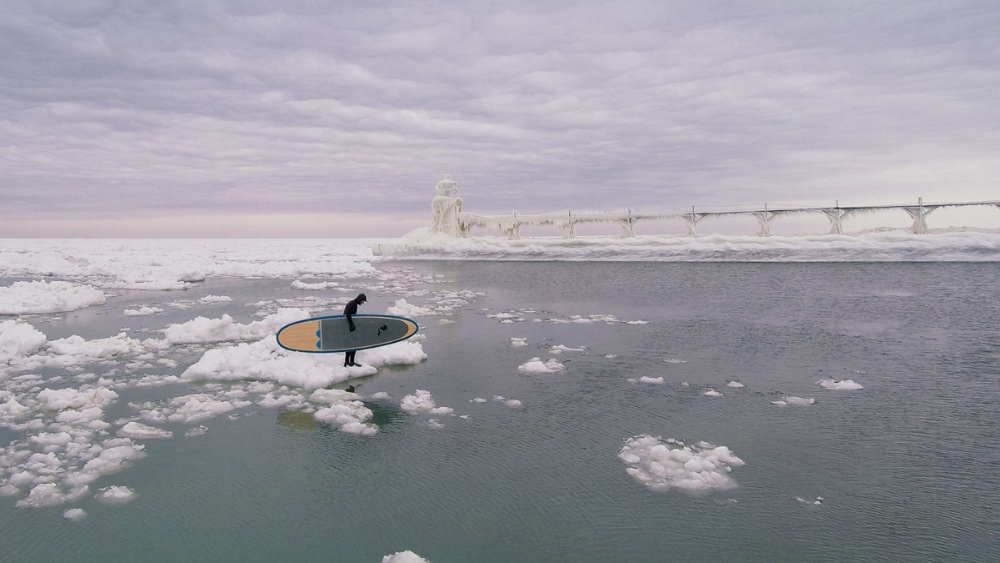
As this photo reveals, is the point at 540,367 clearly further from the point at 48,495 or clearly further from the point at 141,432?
the point at 48,495

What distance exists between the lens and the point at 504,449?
24.6 ft

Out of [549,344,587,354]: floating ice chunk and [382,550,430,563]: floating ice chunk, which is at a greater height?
[549,344,587,354]: floating ice chunk

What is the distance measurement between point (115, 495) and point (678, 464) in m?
6.64

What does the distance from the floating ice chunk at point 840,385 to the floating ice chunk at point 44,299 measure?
26218mm

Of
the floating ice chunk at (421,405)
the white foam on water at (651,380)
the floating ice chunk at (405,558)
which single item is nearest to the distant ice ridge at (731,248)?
the white foam on water at (651,380)

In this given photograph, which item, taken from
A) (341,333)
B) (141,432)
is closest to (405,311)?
(341,333)

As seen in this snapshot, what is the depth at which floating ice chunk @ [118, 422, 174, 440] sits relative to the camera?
800 cm

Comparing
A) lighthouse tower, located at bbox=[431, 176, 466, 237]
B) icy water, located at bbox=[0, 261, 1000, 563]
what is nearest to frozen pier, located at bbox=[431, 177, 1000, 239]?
lighthouse tower, located at bbox=[431, 176, 466, 237]

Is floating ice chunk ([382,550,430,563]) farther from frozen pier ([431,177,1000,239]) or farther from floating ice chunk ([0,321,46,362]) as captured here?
frozen pier ([431,177,1000,239])

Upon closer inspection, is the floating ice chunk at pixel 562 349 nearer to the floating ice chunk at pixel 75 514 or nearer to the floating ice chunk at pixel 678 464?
the floating ice chunk at pixel 678 464

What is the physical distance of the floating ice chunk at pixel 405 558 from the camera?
4828mm

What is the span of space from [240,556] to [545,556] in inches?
112

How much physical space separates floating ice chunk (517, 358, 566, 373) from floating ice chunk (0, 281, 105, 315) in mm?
20567

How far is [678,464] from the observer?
6.83 m
